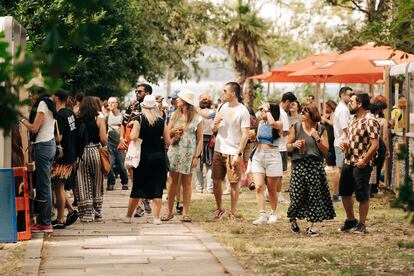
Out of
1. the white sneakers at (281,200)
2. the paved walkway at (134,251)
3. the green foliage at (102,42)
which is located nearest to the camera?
the green foliage at (102,42)

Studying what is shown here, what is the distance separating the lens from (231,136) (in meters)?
14.3

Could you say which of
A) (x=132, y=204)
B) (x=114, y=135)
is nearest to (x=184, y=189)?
(x=132, y=204)

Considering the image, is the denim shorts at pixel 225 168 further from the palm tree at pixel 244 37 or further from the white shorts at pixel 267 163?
the palm tree at pixel 244 37

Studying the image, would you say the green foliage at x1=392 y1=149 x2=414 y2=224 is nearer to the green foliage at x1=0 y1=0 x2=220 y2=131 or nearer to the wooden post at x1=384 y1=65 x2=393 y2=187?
the green foliage at x1=0 y1=0 x2=220 y2=131

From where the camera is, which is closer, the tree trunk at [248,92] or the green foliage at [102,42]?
the green foliage at [102,42]

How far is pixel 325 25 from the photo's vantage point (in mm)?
54562

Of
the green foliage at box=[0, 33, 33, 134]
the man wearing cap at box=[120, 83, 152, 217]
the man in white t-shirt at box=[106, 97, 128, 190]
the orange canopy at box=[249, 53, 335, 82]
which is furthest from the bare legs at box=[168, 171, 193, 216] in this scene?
the orange canopy at box=[249, 53, 335, 82]

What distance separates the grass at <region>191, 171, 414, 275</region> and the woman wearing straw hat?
0.53m

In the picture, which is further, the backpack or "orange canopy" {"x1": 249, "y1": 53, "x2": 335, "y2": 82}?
"orange canopy" {"x1": 249, "y1": 53, "x2": 335, "y2": 82}

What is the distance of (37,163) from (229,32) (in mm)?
39235

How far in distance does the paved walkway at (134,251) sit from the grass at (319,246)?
254mm

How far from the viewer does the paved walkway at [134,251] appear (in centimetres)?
980

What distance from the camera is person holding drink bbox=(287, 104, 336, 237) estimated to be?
1270 centimetres

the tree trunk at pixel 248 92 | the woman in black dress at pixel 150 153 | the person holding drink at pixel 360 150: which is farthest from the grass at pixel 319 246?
the tree trunk at pixel 248 92
